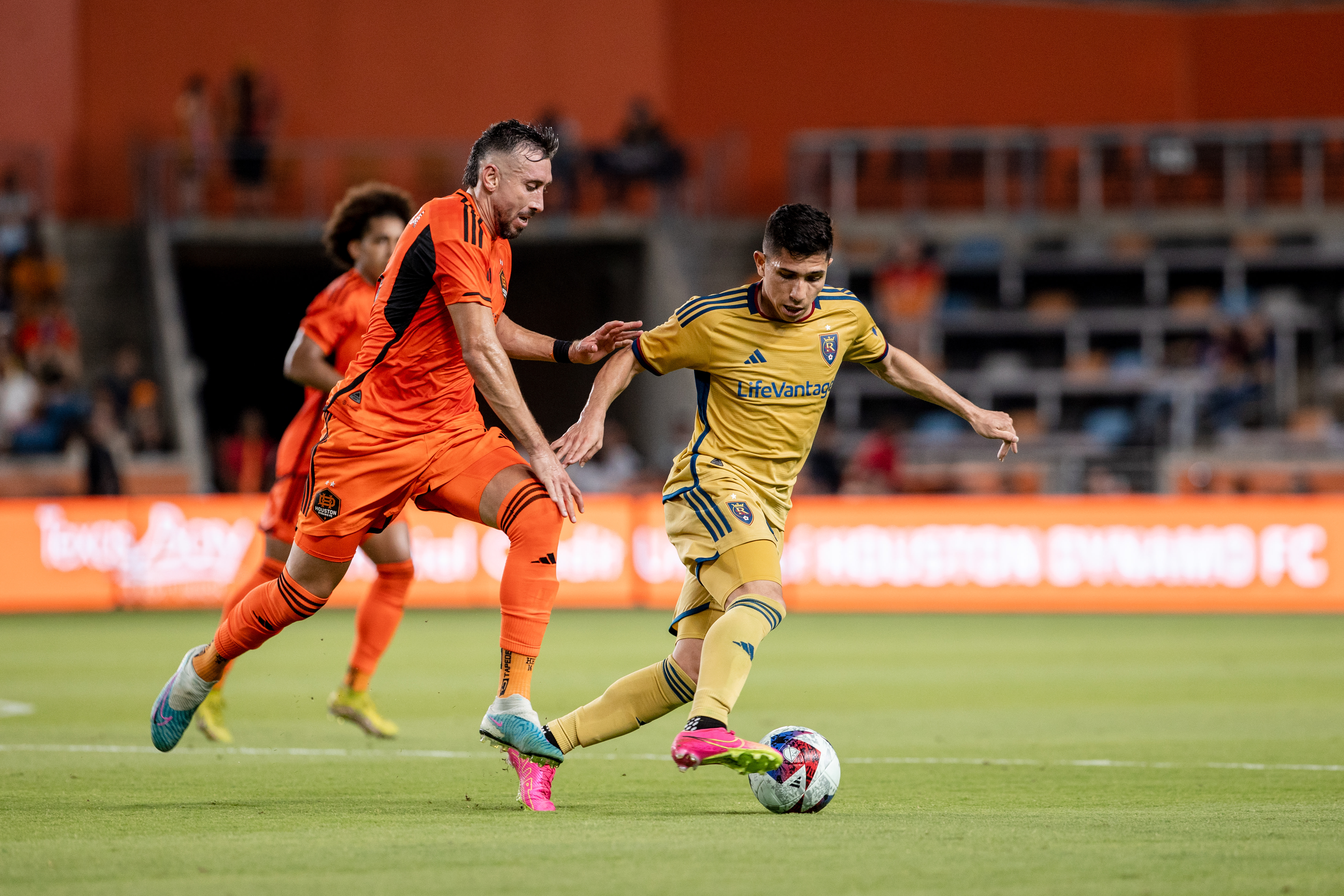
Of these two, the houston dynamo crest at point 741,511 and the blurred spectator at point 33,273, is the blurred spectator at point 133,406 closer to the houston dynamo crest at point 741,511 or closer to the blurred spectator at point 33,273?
the blurred spectator at point 33,273

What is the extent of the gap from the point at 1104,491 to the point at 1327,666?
24.0 feet

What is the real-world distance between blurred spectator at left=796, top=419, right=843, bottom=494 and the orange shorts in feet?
45.1

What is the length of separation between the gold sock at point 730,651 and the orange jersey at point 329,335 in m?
2.92

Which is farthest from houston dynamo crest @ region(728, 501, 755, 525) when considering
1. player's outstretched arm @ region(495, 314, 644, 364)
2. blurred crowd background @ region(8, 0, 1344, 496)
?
blurred crowd background @ region(8, 0, 1344, 496)

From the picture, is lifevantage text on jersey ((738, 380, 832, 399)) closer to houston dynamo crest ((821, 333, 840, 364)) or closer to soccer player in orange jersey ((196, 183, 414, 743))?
houston dynamo crest ((821, 333, 840, 364))

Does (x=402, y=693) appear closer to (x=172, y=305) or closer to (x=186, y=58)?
(x=172, y=305)

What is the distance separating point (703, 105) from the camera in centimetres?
2831

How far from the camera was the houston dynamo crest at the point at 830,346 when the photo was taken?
20.9ft

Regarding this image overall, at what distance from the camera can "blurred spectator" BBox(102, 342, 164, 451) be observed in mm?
21312

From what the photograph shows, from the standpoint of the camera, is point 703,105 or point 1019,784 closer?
point 1019,784

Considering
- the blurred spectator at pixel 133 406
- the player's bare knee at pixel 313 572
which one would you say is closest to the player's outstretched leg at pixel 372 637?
the player's bare knee at pixel 313 572

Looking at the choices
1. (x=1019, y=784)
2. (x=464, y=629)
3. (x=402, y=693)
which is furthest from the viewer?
(x=464, y=629)

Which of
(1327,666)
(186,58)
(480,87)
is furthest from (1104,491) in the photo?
(186,58)

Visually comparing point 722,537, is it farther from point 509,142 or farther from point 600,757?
point 600,757
